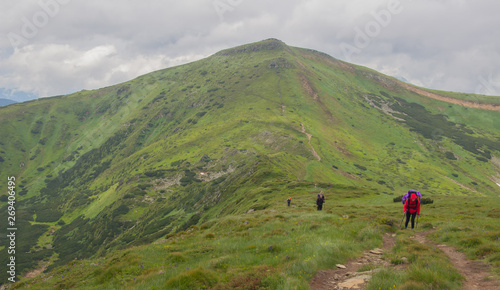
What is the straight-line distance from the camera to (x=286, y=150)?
108 metres

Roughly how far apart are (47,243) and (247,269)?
520ft

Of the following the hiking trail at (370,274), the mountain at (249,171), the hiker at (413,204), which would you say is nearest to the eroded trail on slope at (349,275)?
the hiking trail at (370,274)

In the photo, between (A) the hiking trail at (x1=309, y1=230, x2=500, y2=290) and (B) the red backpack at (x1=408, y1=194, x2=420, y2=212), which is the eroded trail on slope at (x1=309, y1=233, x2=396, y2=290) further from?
(B) the red backpack at (x1=408, y1=194, x2=420, y2=212)

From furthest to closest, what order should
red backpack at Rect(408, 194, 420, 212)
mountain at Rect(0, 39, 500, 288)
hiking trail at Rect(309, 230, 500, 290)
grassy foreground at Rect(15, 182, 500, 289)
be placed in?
mountain at Rect(0, 39, 500, 288), red backpack at Rect(408, 194, 420, 212), grassy foreground at Rect(15, 182, 500, 289), hiking trail at Rect(309, 230, 500, 290)

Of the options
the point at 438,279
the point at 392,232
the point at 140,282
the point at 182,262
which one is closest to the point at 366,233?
the point at 392,232

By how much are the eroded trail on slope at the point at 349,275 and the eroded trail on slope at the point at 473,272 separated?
101 inches

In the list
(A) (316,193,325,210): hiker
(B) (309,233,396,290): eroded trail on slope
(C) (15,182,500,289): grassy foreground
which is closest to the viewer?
(C) (15,182,500,289): grassy foreground

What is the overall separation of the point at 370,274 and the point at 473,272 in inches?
161

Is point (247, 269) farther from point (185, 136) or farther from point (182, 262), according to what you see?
point (185, 136)

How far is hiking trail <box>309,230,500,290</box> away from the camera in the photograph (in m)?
8.47

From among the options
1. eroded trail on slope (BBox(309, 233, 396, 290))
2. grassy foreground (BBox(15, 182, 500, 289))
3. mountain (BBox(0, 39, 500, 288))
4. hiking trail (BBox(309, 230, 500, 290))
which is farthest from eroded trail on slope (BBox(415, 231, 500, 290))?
mountain (BBox(0, 39, 500, 288))

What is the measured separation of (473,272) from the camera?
956cm

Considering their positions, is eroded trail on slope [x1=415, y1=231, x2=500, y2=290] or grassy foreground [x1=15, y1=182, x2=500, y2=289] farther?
grassy foreground [x1=15, y1=182, x2=500, y2=289]

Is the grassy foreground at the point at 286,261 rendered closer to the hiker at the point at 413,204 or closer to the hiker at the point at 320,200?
the hiker at the point at 413,204
